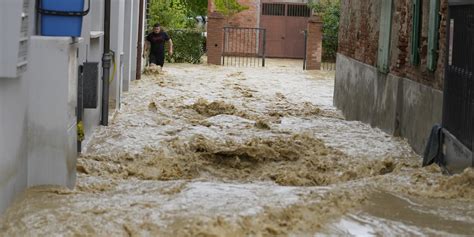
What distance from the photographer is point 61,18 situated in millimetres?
8383

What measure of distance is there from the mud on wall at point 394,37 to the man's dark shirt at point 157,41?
7.52 meters

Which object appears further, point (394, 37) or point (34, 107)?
point (394, 37)

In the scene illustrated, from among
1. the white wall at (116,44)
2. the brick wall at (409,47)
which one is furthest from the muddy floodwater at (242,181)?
the brick wall at (409,47)

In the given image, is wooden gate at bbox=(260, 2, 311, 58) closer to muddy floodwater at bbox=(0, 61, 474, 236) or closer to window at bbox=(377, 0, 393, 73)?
muddy floodwater at bbox=(0, 61, 474, 236)

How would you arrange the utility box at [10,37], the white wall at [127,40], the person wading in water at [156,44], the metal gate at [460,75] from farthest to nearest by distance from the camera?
the person wading in water at [156,44] → the white wall at [127,40] → the metal gate at [460,75] → the utility box at [10,37]

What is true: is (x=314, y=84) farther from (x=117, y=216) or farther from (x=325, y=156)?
(x=117, y=216)

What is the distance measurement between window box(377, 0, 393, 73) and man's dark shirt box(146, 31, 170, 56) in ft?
39.7

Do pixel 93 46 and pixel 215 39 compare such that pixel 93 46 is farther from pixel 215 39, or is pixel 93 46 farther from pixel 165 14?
pixel 215 39

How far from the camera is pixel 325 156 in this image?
11711 mm

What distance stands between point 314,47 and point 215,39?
3.75 m

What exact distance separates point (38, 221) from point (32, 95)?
139 centimetres

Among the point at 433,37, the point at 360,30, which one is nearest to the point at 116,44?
the point at 360,30

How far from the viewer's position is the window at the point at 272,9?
41844mm

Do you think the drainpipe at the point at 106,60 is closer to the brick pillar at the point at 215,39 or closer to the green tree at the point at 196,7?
the brick pillar at the point at 215,39
